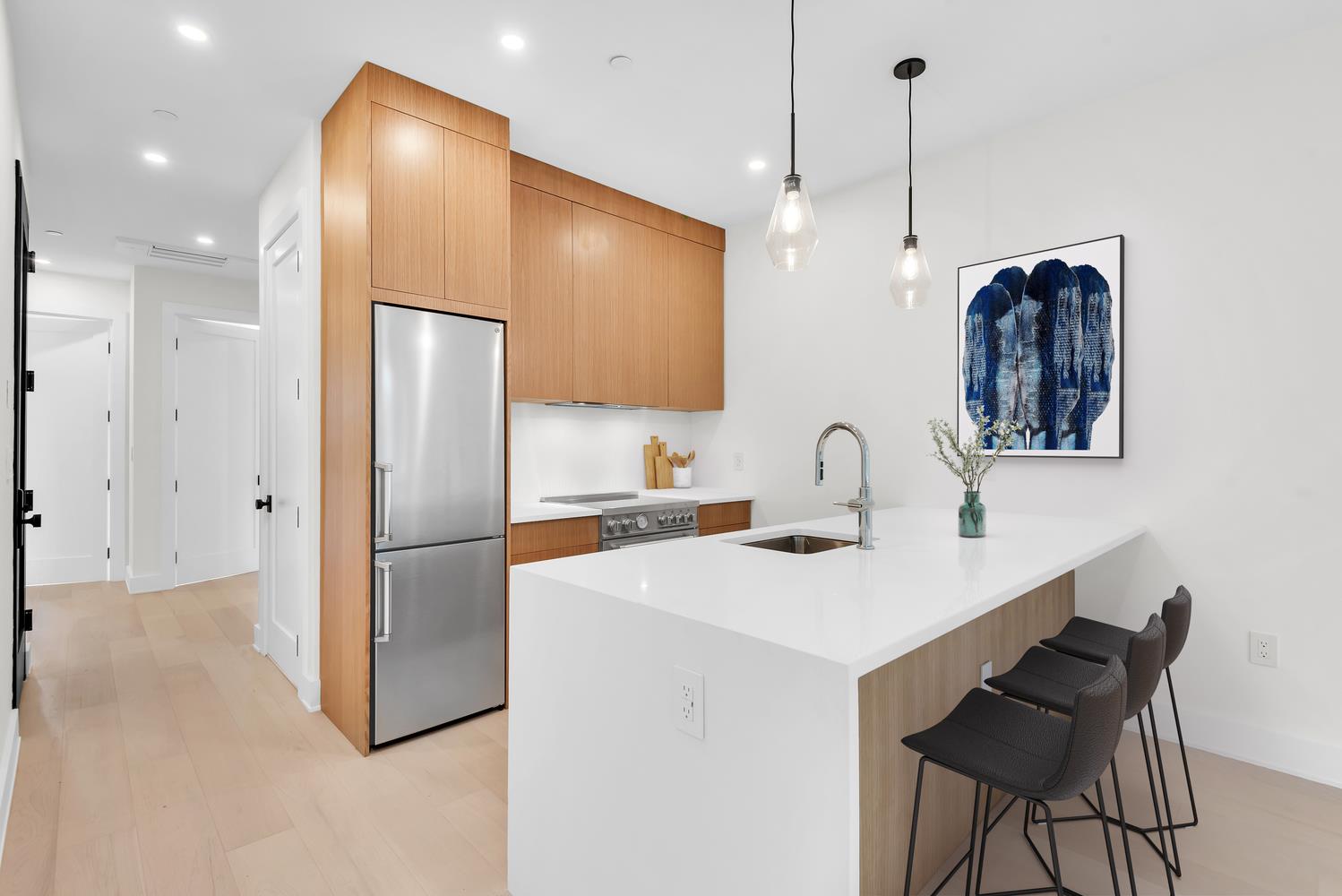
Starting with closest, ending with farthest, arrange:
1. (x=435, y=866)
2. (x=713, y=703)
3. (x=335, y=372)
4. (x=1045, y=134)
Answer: (x=713, y=703) → (x=435, y=866) → (x=335, y=372) → (x=1045, y=134)

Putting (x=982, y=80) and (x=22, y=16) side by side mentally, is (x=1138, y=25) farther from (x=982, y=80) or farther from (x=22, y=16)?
(x=22, y=16)

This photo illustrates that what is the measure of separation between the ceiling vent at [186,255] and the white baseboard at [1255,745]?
645cm

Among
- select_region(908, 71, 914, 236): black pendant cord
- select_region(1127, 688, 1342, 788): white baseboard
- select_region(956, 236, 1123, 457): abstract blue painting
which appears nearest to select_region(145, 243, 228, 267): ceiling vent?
select_region(908, 71, 914, 236): black pendant cord

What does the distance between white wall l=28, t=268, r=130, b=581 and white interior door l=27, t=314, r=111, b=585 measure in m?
0.09

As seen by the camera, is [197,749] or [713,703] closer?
[713,703]

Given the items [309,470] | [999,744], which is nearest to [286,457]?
[309,470]

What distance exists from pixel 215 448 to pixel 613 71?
5049 mm

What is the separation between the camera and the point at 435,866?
1.88 m

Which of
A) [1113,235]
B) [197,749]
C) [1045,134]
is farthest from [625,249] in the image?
[197,749]

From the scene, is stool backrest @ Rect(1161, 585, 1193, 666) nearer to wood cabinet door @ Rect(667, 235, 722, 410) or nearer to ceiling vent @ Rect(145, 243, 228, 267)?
wood cabinet door @ Rect(667, 235, 722, 410)

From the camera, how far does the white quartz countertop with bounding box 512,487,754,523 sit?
3.14 metres

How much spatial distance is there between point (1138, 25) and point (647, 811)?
3.00 m

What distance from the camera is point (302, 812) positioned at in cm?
216

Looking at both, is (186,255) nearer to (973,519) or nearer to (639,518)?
(639,518)
